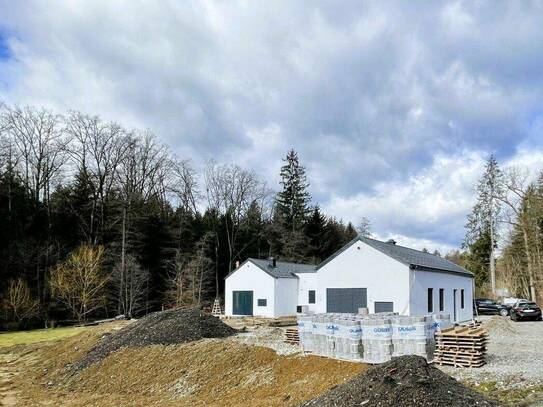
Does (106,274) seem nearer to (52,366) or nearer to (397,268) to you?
(52,366)

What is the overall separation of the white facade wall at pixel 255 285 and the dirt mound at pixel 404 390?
27.2 meters

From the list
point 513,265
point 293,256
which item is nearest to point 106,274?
point 293,256

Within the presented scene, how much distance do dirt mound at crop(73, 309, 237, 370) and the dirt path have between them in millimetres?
2411

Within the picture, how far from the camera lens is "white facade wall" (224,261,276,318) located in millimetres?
36625

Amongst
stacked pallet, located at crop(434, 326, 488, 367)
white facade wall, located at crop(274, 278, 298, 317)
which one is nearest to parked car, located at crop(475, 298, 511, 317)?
white facade wall, located at crop(274, 278, 298, 317)

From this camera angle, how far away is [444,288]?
28.0m

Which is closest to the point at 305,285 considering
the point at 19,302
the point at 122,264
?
the point at 122,264

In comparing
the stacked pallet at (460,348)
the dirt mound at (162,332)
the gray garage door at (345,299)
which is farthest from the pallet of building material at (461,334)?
the gray garage door at (345,299)

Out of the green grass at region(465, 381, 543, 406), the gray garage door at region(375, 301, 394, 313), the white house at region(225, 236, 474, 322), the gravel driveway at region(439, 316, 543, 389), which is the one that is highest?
the white house at region(225, 236, 474, 322)

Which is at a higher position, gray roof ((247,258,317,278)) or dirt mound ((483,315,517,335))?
gray roof ((247,258,317,278))

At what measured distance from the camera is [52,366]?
20.4m

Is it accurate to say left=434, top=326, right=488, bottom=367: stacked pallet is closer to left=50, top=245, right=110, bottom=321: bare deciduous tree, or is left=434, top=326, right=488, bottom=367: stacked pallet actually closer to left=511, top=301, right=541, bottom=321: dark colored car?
left=511, top=301, right=541, bottom=321: dark colored car

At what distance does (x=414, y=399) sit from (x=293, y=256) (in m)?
47.4

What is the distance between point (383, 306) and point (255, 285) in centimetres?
1472
